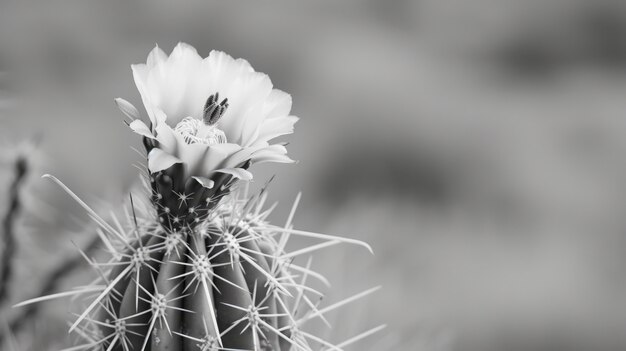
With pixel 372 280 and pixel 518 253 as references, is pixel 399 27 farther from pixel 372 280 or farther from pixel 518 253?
pixel 372 280

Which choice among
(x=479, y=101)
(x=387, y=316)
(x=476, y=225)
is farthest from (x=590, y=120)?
(x=387, y=316)

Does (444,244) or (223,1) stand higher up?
(223,1)

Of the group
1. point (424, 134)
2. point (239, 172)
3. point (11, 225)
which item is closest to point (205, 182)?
point (239, 172)

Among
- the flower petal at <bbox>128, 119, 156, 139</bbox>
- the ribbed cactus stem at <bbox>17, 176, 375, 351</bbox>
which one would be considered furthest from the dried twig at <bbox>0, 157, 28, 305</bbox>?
the flower petal at <bbox>128, 119, 156, 139</bbox>

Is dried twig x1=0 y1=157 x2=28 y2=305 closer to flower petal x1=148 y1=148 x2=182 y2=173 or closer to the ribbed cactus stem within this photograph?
the ribbed cactus stem

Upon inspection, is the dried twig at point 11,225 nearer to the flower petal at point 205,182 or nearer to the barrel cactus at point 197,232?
the barrel cactus at point 197,232

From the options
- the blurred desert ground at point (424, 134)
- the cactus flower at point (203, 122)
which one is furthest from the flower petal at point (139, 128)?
the blurred desert ground at point (424, 134)

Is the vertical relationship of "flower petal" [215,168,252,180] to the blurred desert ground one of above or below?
above
